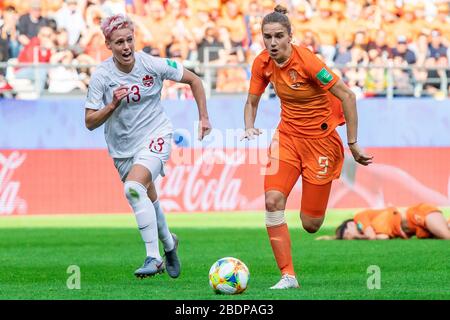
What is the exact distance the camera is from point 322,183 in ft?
35.8

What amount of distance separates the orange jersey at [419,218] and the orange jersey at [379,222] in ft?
0.58

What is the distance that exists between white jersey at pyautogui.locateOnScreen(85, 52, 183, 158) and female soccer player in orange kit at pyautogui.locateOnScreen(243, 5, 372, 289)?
0.93 m

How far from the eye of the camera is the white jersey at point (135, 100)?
11.0 m

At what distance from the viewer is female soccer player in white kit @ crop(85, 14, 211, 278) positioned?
10727 mm

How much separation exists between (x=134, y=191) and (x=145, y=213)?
240mm

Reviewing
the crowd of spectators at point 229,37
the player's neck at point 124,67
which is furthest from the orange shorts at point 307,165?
the crowd of spectators at point 229,37

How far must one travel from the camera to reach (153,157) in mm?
11086

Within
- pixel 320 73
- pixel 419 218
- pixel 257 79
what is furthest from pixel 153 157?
pixel 419 218

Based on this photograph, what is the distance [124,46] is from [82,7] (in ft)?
44.6

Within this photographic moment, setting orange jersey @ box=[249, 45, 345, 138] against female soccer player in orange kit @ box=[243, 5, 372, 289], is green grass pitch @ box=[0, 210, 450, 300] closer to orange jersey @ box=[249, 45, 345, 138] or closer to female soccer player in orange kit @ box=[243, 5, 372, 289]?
female soccer player in orange kit @ box=[243, 5, 372, 289]

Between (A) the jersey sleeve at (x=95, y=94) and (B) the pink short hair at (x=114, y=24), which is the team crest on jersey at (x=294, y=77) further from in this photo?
(A) the jersey sleeve at (x=95, y=94)

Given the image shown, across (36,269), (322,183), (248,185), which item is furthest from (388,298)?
(248,185)

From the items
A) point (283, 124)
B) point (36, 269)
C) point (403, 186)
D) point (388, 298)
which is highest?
point (283, 124)
